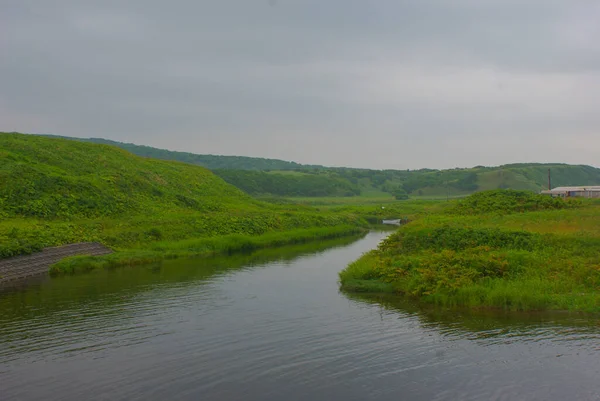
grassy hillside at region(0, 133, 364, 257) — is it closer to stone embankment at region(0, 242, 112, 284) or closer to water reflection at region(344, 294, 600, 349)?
stone embankment at region(0, 242, 112, 284)

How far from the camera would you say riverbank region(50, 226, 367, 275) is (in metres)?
39.7

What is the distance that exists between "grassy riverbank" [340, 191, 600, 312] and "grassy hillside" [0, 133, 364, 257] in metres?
22.4

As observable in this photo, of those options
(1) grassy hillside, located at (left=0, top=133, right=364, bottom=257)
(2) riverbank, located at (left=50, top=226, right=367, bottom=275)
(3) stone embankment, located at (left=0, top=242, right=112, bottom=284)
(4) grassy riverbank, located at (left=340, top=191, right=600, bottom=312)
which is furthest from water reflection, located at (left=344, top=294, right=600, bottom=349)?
(1) grassy hillside, located at (left=0, top=133, right=364, bottom=257)

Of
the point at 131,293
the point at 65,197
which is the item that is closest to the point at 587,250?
the point at 131,293

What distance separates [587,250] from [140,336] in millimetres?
26149

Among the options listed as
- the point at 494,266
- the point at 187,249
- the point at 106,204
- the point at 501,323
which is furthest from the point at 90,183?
the point at 501,323

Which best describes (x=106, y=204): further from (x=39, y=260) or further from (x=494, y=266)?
(x=494, y=266)

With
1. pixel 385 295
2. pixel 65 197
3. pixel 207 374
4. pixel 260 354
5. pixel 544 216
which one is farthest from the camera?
pixel 65 197

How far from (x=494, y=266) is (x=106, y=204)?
42.4 meters

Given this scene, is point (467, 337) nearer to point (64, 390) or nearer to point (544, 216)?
point (64, 390)

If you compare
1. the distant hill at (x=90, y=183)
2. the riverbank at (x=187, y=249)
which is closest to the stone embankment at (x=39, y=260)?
the riverbank at (x=187, y=249)

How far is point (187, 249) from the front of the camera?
49.4m

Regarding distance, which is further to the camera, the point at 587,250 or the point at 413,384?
the point at 587,250

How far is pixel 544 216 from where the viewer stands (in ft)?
147
